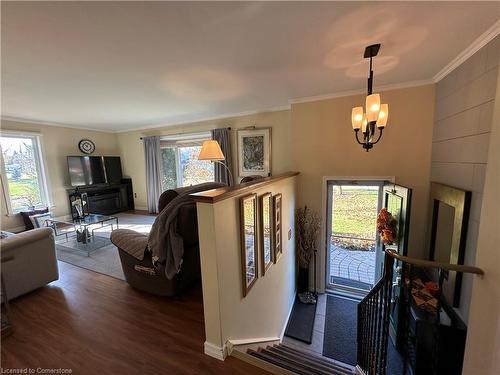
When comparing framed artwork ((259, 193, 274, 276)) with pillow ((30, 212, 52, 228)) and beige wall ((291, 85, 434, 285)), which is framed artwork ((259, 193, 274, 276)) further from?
pillow ((30, 212, 52, 228))

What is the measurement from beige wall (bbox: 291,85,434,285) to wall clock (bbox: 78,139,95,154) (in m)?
5.65

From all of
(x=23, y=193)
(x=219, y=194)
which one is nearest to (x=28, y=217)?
(x=23, y=193)

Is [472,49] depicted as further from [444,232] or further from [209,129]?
[209,129]

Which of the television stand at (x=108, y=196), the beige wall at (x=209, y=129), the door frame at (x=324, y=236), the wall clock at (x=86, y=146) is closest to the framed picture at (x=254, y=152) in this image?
the beige wall at (x=209, y=129)

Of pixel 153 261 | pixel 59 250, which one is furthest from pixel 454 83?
pixel 59 250

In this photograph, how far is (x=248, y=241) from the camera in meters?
1.86

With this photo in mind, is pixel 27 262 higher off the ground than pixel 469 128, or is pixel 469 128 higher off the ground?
pixel 469 128

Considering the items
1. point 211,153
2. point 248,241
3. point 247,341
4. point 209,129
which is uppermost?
point 209,129

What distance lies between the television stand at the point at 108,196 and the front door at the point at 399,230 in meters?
6.49

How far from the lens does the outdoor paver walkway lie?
144 inches

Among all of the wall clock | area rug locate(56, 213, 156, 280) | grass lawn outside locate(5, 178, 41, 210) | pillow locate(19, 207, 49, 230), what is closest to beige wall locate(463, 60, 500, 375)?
area rug locate(56, 213, 156, 280)

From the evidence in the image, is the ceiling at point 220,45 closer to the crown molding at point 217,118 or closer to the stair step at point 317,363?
the crown molding at point 217,118

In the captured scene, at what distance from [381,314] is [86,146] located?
7.18 m

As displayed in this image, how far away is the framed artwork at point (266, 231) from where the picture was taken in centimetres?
208
